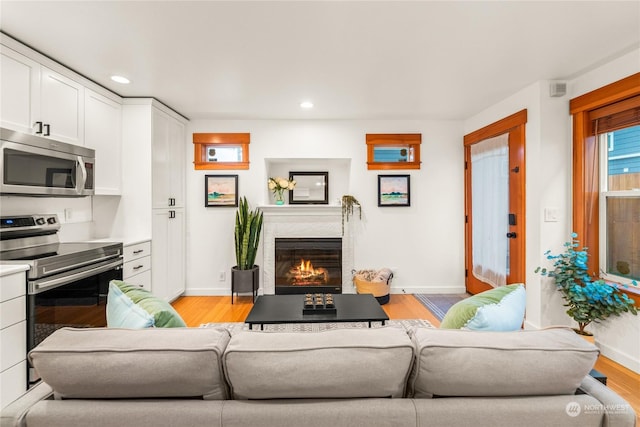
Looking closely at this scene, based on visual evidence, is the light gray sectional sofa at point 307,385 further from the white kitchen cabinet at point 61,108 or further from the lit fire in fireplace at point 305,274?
the lit fire in fireplace at point 305,274

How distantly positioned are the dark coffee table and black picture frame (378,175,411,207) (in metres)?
1.80

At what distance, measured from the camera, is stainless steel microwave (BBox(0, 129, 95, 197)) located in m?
2.09

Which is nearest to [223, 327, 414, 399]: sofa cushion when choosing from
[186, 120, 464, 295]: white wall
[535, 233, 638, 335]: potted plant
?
[535, 233, 638, 335]: potted plant

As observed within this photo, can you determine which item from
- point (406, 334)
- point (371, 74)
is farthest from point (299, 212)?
point (406, 334)

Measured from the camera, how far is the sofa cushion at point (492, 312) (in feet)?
3.97

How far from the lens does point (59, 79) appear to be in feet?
8.31

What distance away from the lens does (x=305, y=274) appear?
4.28 meters

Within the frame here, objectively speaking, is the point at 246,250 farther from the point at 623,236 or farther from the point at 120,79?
the point at 623,236

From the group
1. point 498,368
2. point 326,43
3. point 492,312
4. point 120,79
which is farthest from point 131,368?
point 120,79

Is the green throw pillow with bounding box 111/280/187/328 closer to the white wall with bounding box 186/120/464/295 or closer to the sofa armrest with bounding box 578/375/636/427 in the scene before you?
the sofa armrest with bounding box 578/375/636/427

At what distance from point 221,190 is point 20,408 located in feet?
11.3

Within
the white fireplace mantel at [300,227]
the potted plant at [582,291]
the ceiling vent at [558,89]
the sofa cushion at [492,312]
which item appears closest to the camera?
the sofa cushion at [492,312]

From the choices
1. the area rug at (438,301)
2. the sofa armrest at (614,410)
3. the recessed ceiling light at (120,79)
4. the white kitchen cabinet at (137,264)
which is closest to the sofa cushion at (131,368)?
the sofa armrest at (614,410)

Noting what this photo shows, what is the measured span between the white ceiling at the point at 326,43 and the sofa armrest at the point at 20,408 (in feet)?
6.27
